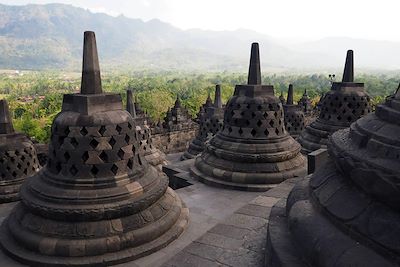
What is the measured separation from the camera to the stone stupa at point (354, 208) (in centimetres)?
249

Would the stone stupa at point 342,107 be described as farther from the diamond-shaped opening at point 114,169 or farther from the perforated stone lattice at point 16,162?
the perforated stone lattice at point 16,162

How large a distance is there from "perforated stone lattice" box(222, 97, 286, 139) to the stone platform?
179cm

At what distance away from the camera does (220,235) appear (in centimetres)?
443

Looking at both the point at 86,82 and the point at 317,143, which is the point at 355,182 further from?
the point at 317,143

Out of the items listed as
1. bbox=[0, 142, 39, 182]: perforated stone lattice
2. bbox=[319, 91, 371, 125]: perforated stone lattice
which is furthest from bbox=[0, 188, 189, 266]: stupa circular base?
bbox=[319, 91, 371, 125]: perforated stone lattice

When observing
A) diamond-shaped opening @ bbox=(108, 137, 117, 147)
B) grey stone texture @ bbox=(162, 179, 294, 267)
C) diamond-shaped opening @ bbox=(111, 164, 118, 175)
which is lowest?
grey stone texture @ bbox=(162, 179, 294, 267)

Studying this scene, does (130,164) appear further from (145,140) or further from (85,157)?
(145,140)

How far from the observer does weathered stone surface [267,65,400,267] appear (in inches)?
98.3

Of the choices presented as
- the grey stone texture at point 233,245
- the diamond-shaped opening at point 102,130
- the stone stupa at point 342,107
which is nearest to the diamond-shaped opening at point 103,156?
the diamond-shaped opening at point 102,130

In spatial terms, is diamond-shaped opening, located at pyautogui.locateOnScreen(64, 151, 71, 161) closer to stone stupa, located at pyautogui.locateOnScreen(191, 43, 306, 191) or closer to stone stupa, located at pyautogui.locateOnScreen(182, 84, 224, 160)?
stone stupa, located at pyautogui.locateOnScreen(191, 43, 306, 191)

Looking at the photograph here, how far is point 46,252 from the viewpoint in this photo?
4.96 metres

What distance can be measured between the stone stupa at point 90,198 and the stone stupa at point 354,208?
8.44ft

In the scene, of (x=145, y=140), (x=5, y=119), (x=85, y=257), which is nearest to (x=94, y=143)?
(x=85, y=257)

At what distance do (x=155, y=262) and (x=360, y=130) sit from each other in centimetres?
340
